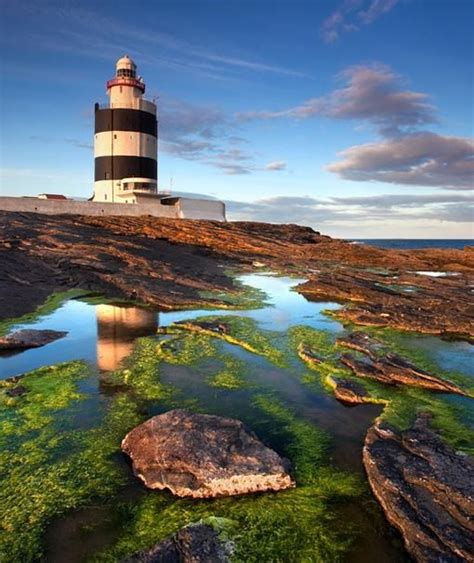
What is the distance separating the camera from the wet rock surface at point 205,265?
73.6 ft

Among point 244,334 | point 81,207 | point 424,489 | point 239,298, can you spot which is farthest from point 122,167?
point 424,489

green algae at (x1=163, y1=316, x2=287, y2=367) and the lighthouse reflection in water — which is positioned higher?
green algae at (x1=163, y1=316, x2=287, y2=367)

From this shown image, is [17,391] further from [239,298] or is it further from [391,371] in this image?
[239,298]

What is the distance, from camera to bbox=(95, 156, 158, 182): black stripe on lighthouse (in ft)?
190

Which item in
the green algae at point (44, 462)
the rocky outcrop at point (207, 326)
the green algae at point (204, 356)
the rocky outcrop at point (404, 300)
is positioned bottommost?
the green algae at point (44, 462)

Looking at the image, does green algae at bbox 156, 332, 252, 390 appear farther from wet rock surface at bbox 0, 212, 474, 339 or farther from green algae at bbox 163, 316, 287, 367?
wet rock surface at bbox 0, 212, 474, 339

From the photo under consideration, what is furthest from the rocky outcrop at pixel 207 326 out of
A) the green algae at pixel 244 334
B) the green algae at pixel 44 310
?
the green algae at pixel 44 310

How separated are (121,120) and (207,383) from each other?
52305mm

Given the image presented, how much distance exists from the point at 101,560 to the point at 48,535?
1.04 m

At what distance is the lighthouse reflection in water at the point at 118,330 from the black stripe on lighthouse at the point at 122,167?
1539 inches

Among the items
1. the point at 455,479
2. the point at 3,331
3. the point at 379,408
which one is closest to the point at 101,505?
the point at 455,479

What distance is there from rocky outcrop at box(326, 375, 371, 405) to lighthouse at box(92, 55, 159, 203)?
48.8 metres

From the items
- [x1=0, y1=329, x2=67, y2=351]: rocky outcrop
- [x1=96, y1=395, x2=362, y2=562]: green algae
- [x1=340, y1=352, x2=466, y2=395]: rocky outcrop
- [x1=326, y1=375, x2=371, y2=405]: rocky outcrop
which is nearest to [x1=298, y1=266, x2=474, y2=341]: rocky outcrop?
[x1=340, y1=352, x2=466, y2=395]: rocky outcrop

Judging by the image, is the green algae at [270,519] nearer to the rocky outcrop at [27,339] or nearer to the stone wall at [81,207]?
the rocky outcrop at [27,339]
